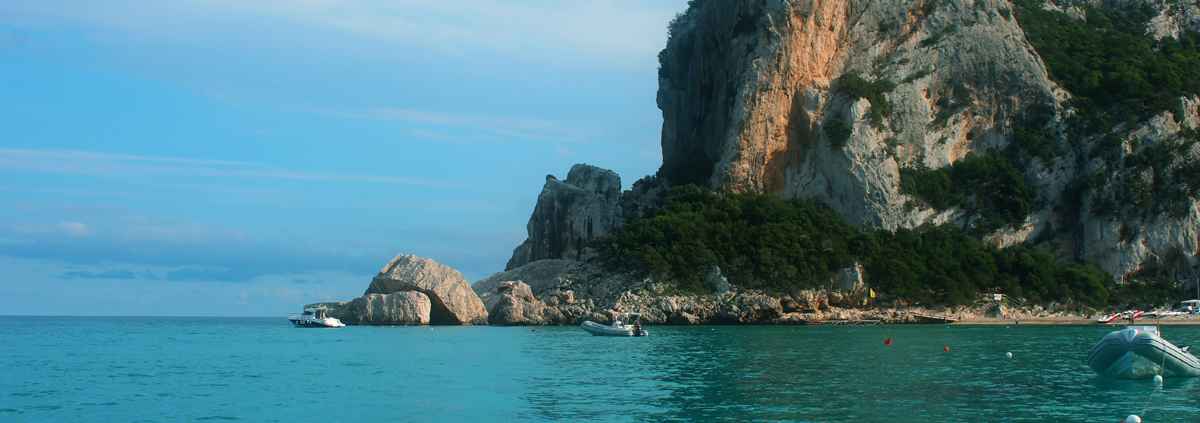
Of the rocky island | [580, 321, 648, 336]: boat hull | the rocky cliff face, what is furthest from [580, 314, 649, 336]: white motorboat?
the rocky cliff face

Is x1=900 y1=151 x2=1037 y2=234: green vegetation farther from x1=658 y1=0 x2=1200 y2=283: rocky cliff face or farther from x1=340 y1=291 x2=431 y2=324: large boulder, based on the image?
x1=340 y1=291 x2=431 y2=324: large boulder

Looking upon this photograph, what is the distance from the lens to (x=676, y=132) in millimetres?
129500

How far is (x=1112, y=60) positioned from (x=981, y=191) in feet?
67.2

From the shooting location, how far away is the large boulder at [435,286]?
94.6m

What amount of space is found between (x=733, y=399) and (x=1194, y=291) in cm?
7473

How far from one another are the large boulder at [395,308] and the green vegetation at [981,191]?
134 feet

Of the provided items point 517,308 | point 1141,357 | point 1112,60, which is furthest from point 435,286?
point 1112,60

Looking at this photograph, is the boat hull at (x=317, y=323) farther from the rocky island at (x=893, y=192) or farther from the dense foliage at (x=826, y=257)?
the dense foliage at (x=826, y=257)

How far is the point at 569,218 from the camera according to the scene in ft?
395

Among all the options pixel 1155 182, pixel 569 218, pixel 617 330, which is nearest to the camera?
pixel 617 330

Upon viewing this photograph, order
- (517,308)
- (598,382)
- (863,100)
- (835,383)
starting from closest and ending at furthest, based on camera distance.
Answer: (835,383)
(598,382)
(517,308)
(863,100)

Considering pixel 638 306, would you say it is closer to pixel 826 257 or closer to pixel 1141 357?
pixel 826 257

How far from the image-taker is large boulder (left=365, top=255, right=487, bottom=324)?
310 ft

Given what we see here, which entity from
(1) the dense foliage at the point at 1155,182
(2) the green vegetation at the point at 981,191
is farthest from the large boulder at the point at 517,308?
(1) the dense foliage at the point at 1155,182
